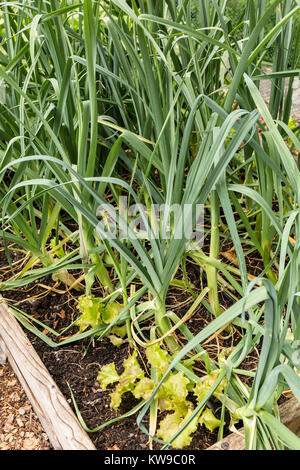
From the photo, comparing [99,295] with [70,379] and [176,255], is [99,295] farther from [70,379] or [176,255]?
[176,255]

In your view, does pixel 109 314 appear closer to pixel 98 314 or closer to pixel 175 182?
pixel 98 314

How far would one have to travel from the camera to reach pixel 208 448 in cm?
90

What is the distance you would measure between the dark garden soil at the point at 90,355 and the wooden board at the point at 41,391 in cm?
3

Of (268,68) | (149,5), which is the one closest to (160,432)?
(149,5)

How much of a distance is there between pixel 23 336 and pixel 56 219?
30 cm

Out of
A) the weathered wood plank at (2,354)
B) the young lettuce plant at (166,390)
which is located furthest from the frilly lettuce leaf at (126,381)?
the weathered wood plank at (2,354)

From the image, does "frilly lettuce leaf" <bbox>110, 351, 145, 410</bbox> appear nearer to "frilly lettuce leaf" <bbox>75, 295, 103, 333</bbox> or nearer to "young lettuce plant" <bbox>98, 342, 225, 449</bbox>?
"young lettuce plant" <bbox>98, 342, 225, 449</bbox>

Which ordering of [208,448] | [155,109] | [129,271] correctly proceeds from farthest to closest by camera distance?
[129,271] → [155,109] → [208,448]

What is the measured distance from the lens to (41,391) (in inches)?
42.1

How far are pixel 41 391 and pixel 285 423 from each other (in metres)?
0.49

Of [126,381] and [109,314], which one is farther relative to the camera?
[109,314]

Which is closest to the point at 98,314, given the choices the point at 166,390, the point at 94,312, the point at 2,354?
the point at 94,312

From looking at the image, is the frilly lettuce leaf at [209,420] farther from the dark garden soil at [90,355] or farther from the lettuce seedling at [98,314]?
the lettuce seedling at [98,314]
